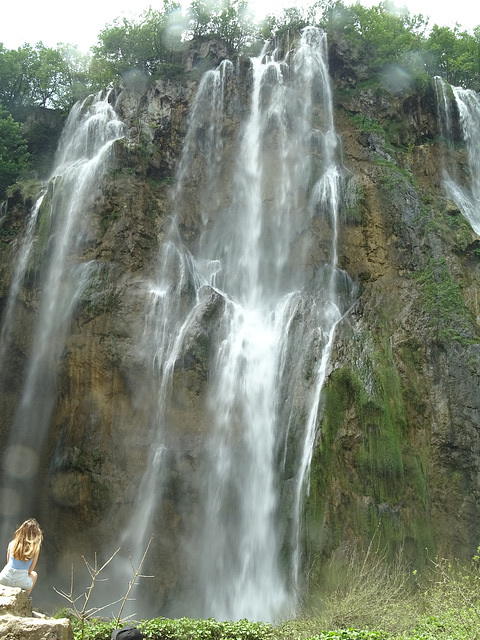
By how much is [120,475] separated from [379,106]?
692 inches

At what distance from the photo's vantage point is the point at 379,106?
2384 centimetres

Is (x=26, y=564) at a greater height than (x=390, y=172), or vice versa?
(x=390, y=172)

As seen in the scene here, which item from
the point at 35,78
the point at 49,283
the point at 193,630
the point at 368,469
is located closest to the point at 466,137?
the point at 368,469

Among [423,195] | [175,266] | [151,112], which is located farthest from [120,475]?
[151,112]

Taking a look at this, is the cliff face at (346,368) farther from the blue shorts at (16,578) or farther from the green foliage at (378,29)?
the blue shorts at (16,578)

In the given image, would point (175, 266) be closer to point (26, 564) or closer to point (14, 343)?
point (14, 343)

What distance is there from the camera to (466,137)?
2316cm

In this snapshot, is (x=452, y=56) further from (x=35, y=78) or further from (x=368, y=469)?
(x=368, y=469)

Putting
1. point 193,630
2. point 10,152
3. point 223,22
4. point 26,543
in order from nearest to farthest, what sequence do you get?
point 26,543 < point 193,630 < point 10,152 < point 223,22

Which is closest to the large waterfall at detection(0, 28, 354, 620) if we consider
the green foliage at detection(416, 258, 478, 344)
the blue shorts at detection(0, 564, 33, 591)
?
the green foliage at detection(416, 258, 478, 344)

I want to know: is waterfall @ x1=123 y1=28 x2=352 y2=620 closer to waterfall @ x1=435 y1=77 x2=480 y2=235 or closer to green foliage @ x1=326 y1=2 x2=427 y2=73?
green foliage @ x1=326 y1=2 x2=427 y2=73

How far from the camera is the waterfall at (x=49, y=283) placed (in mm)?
18125

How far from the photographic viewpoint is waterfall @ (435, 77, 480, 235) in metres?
21.3

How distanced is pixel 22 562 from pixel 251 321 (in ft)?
39.1
